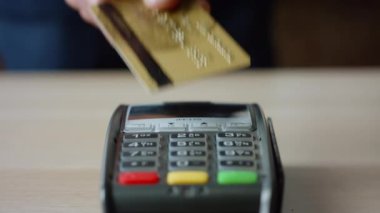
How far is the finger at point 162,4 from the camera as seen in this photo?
42 cm

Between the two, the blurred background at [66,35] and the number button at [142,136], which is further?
the blurred background at [66,35]

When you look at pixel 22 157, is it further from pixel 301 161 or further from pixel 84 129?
pixel 301 161

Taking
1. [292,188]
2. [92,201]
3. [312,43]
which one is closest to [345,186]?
[292,188]

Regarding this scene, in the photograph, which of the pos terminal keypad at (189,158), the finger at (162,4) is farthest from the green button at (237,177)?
the finger at (162,4)

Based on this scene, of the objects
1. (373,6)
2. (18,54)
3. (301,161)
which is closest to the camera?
(301,161)

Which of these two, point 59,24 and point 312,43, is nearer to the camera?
point 59,24

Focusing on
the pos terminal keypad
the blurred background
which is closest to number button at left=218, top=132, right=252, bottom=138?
the pos terminal keypad

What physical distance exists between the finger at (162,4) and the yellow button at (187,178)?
0.42ft

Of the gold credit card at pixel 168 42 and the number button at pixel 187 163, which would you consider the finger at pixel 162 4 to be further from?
the number button at pixel 187 163

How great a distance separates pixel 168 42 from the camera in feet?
1.25

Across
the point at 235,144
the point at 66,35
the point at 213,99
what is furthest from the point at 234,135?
the point at 66,35

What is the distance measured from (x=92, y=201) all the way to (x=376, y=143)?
192 mm

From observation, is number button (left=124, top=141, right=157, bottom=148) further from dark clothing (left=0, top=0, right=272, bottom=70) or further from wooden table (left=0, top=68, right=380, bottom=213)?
dark clothing (left=0, top=0, right=272, bottom=70)

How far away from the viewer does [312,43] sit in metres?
1.25
